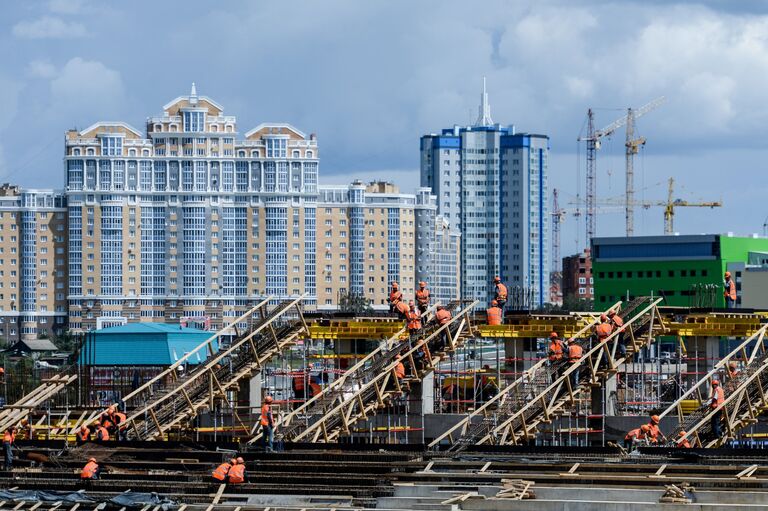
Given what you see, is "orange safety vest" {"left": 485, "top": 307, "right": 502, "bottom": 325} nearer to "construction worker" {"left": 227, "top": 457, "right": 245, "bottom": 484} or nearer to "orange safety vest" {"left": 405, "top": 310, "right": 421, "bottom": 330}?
"orange safety vest" {"left": 405, "top": 310, "right": 421, "bottom": 330}

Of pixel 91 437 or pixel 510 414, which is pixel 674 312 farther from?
pixel 91 437

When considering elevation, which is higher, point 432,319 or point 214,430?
point 432,319

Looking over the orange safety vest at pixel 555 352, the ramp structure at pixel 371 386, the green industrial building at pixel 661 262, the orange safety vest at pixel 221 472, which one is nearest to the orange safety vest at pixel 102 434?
the ramp structure at pixel 371 386

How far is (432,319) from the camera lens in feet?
216

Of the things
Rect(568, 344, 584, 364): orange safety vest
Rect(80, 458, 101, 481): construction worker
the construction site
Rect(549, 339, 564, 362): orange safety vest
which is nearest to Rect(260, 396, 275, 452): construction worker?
the construction site

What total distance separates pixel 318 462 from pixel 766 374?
62.2ft

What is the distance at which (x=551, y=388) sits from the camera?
60688 mm

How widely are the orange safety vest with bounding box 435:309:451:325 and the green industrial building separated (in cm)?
11782

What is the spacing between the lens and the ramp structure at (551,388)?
2360 inches

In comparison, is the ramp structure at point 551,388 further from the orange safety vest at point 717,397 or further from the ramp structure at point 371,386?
the orange safety vest at point 717,397

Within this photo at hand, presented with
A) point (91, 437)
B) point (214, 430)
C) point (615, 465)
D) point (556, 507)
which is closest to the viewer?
point (556, 507)

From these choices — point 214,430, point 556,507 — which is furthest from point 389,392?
point 556,507

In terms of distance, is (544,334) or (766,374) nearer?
(766,374)

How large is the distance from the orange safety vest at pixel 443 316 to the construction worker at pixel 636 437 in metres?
11.8
